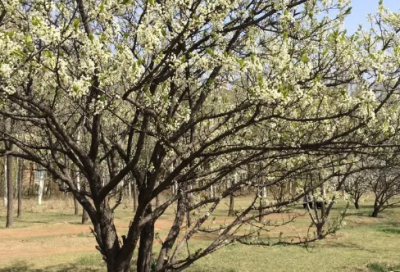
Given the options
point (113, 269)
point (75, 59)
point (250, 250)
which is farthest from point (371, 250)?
point (75, 59)

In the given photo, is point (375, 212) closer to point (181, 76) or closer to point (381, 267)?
point (381, 267)

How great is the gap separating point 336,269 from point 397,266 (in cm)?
172

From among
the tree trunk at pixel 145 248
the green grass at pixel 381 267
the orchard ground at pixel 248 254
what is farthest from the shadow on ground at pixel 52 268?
the green grass at pixel 381 267

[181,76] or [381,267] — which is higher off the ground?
[181,76]

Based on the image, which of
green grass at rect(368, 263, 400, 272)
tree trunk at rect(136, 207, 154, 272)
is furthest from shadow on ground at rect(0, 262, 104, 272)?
green grass at rect(368, 263, 400, 272)

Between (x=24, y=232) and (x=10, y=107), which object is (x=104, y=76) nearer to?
(x=10, y=107)

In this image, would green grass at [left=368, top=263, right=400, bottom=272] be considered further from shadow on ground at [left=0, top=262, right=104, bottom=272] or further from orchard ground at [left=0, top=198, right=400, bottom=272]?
shadow on ground at [left=0, top=262, right=104, bottom=272]

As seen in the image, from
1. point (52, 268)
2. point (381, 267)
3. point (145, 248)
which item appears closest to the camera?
point (145, 248)

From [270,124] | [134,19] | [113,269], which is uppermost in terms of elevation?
[134,19]

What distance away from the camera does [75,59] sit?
5211mm

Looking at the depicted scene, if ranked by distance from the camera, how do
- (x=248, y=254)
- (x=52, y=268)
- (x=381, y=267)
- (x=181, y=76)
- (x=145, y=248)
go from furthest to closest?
(x=248, y=254) → (x=52, y=268) → (x=381, y=267) → (x=145, y=248) → (x=181, y=76)

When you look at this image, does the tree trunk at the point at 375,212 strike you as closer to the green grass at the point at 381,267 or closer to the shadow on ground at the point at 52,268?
the green grass at the point at 381,267

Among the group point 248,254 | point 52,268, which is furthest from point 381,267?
point 52,268

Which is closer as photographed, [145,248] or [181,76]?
[181,76]
